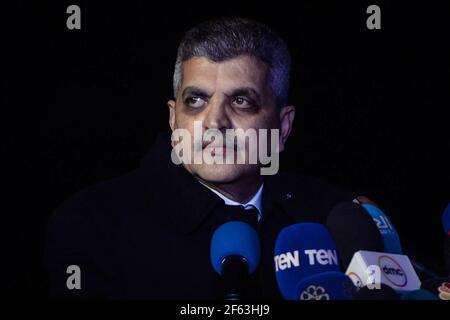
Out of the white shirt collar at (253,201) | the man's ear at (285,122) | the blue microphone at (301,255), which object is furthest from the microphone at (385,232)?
the man's ear at (285,122)

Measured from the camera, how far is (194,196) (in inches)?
103

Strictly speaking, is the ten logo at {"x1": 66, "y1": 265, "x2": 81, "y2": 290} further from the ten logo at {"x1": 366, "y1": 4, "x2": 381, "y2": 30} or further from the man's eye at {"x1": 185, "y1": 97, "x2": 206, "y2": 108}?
the ten logo at {"x1": 366, "y1": 4, "x2": 381, "y2": 30}

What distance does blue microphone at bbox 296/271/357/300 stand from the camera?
68.1 inches

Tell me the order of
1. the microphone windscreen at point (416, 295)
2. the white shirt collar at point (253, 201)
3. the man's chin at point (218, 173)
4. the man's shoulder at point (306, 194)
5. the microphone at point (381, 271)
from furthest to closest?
the man's shoulder at point (306, 194) → the white shirt collar at point (253, 201) → the man's chin at point (218, 173) → the microphone at point (381, 271) → the microphone windscreen at point (416, 295)

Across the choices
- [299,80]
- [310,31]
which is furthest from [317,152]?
[310,31]

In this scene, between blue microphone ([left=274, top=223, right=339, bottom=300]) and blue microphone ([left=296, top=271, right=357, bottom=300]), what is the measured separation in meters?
0.11

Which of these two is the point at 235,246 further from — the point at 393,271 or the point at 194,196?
the point at 194,196

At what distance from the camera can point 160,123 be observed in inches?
127

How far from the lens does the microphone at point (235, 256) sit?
1.59 m

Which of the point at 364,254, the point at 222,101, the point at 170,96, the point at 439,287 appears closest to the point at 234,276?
the point at 364,254

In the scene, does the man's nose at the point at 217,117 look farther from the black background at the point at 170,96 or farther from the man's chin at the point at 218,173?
the black background at the point at 170,96

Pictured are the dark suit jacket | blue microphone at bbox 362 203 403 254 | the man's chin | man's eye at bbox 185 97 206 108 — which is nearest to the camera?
blue microphone at bbox 362 203 403 254

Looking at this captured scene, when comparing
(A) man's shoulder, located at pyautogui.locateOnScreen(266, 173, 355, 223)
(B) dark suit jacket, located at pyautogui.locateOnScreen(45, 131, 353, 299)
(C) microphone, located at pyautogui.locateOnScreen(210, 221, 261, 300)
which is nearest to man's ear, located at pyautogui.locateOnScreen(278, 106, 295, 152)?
(A) man's shoulder, located at pyautogui.locateOnScreen(266, 173, 355, 223)

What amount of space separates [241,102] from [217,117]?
220 mm
